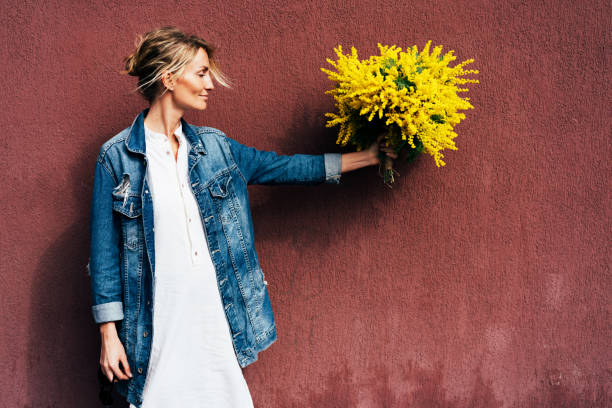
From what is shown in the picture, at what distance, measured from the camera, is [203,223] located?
1939 millimetres

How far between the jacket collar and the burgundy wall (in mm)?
413

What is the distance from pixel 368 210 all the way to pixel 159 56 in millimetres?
1303

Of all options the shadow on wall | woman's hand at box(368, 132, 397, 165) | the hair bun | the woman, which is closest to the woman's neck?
the woman

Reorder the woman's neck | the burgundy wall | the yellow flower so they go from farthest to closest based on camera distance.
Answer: the burgundy wall, the woman's neck, the yellow flower

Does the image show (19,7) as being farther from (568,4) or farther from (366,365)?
(568,4)

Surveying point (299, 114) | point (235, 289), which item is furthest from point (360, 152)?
point (235, 289)

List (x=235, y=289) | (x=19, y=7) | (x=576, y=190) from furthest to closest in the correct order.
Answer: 1. (x=576, y=190)
2. (x=19, y=7)
3. (x=235, y=289)

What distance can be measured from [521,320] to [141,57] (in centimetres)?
238

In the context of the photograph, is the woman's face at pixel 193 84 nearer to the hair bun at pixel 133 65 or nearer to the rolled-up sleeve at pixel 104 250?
the hair bun at pixel 133 65

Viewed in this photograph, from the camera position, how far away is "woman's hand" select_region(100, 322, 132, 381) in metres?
1.91

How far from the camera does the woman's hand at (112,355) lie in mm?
1910

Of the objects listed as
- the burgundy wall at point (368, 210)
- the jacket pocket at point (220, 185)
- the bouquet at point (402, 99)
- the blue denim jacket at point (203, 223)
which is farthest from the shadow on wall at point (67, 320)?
the bouquet at point (402, 99)

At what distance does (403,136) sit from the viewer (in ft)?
6.23

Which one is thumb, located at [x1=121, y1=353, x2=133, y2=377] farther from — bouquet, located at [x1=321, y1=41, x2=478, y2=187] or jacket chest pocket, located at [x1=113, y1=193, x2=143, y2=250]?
bouquet, located at [x1=321, y1=41, x2=478, y2=187]
